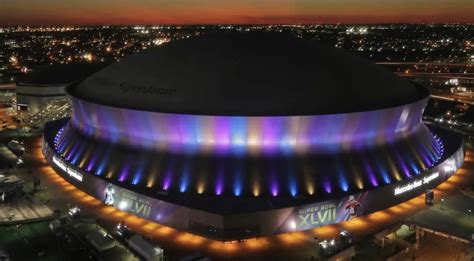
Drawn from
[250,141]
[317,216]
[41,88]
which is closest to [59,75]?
[41,88]

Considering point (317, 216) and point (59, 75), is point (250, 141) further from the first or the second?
point (59, 75)

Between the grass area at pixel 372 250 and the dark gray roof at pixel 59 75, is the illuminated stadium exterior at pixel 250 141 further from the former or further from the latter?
the dark gray roof at pixel 59 75

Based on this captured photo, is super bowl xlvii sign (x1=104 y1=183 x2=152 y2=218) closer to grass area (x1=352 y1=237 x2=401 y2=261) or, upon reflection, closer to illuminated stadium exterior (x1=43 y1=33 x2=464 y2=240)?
illuminated stadium exterior (x1=43 y1=33 x2=464 y2=240)

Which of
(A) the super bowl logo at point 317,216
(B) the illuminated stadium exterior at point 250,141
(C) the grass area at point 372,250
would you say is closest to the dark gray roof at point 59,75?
(B) the illuminated stadium exterior at point 250,141

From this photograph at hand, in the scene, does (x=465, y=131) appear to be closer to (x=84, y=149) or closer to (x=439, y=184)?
(x=439, y=184)

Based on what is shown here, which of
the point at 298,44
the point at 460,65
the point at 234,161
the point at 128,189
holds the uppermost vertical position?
the point at 298,44

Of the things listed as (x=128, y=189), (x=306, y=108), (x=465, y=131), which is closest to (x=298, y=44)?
(x=306, y=108)
